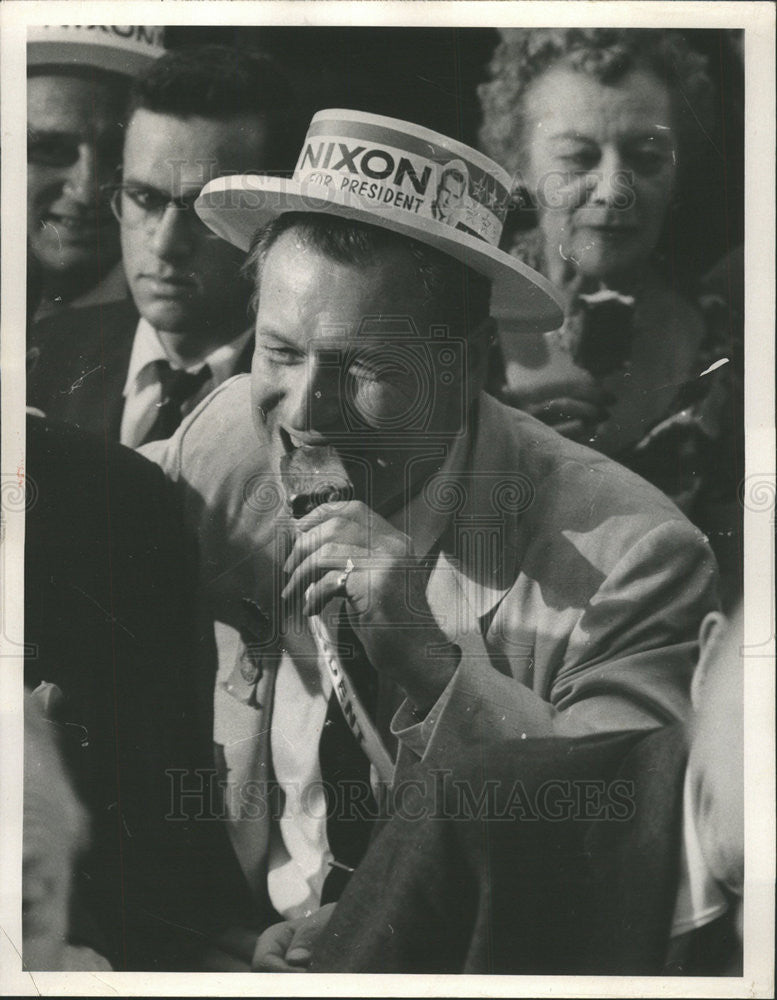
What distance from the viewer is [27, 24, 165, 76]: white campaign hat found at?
1.81 m

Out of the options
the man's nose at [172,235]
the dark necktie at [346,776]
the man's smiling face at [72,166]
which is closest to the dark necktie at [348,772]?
the dark necktie at [346,776]

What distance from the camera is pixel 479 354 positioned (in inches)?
69.9

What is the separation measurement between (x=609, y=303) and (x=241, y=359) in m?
0.70

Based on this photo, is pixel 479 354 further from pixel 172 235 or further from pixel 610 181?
pixel 172 235

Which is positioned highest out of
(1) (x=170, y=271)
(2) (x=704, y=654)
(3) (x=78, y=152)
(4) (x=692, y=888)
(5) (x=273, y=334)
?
(3) (x=78, y=152)

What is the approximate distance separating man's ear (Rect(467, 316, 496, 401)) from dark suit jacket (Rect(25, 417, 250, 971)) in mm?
616

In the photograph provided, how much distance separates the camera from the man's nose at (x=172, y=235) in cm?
179

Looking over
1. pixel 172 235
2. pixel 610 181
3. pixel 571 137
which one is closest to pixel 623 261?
pixel 610 181

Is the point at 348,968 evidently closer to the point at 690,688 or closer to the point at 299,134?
the point at 690,688

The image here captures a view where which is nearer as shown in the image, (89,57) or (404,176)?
Result: (404,176)

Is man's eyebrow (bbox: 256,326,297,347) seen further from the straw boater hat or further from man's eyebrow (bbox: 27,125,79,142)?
man's eyebrow (bbox: 27,125,79,142)

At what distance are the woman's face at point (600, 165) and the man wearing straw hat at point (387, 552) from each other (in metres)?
0.10

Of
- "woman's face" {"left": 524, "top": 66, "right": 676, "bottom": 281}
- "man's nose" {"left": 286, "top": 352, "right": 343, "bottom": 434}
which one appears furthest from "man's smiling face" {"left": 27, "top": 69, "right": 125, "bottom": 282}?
"woman's face" {"left": 524, "top": 66, "right": 676, "bottom": 281}

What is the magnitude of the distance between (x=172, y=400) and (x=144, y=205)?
373 mm
